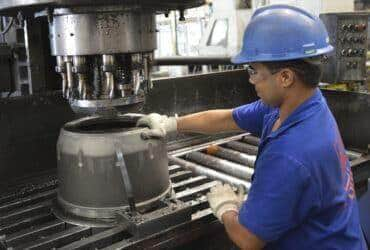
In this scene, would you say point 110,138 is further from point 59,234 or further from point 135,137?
point 59,234

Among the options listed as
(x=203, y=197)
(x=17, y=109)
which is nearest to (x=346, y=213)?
(x=203, y=197)

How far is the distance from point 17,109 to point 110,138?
508 mm

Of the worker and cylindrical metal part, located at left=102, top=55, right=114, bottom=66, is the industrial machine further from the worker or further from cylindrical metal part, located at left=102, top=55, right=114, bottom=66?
the worker

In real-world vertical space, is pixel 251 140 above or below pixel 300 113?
below

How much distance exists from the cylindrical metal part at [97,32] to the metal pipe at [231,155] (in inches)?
29.8

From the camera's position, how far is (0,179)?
1.53m

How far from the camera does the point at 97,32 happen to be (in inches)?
45.6

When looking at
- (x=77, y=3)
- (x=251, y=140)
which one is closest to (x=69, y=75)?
(x=77, y=3)

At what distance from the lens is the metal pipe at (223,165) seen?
1.63m

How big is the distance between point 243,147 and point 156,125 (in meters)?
0.69

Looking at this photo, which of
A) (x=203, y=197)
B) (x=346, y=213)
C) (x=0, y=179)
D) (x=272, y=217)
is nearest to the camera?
(x=272, y=217)

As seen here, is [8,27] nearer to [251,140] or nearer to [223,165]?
[223,165]

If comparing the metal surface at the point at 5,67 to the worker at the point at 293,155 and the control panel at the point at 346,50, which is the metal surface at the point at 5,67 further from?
the control panel at the point at 346,50

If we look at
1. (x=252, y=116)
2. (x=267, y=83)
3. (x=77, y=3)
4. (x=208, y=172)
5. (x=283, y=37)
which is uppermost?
(x=77, y=3)
